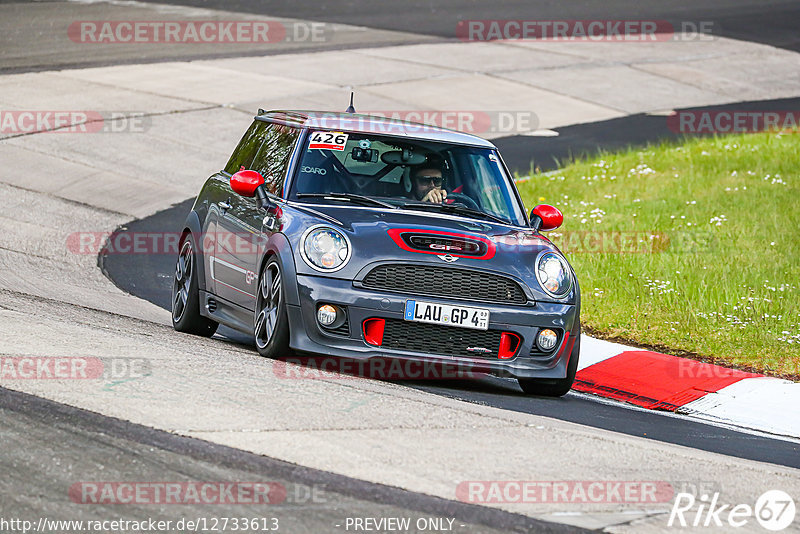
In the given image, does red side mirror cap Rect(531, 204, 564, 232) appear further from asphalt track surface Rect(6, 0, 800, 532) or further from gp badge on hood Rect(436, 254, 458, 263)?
gp badge on hood Rect(436, 254, 458, 263)

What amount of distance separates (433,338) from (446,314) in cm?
17

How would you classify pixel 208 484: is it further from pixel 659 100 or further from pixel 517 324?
pixel 659 100

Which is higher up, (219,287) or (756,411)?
(219,287)

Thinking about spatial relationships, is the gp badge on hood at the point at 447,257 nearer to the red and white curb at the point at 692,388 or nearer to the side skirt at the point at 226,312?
the side skirt at the point at 226,312

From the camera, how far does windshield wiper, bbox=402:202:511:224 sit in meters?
8.59

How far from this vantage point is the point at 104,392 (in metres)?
6.44

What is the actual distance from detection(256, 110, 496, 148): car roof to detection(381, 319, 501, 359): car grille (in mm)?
1674

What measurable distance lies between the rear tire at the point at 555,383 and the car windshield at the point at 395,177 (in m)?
1.06

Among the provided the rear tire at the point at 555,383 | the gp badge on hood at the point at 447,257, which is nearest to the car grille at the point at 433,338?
the gp badge on hood at the point at 447,257

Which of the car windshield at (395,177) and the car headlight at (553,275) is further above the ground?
the car windshield at (395,177)

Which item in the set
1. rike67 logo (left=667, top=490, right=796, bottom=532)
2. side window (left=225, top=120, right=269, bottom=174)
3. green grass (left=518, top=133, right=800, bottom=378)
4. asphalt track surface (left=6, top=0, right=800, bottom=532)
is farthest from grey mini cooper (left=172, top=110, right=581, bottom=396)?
rike67 logo (left=667, top=490, right=796, bottom=532)

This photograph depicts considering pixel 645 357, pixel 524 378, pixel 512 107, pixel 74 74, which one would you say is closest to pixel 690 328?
pixel 645 357

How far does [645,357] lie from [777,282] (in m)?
2.37

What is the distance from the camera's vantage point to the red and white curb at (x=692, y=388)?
857cm
